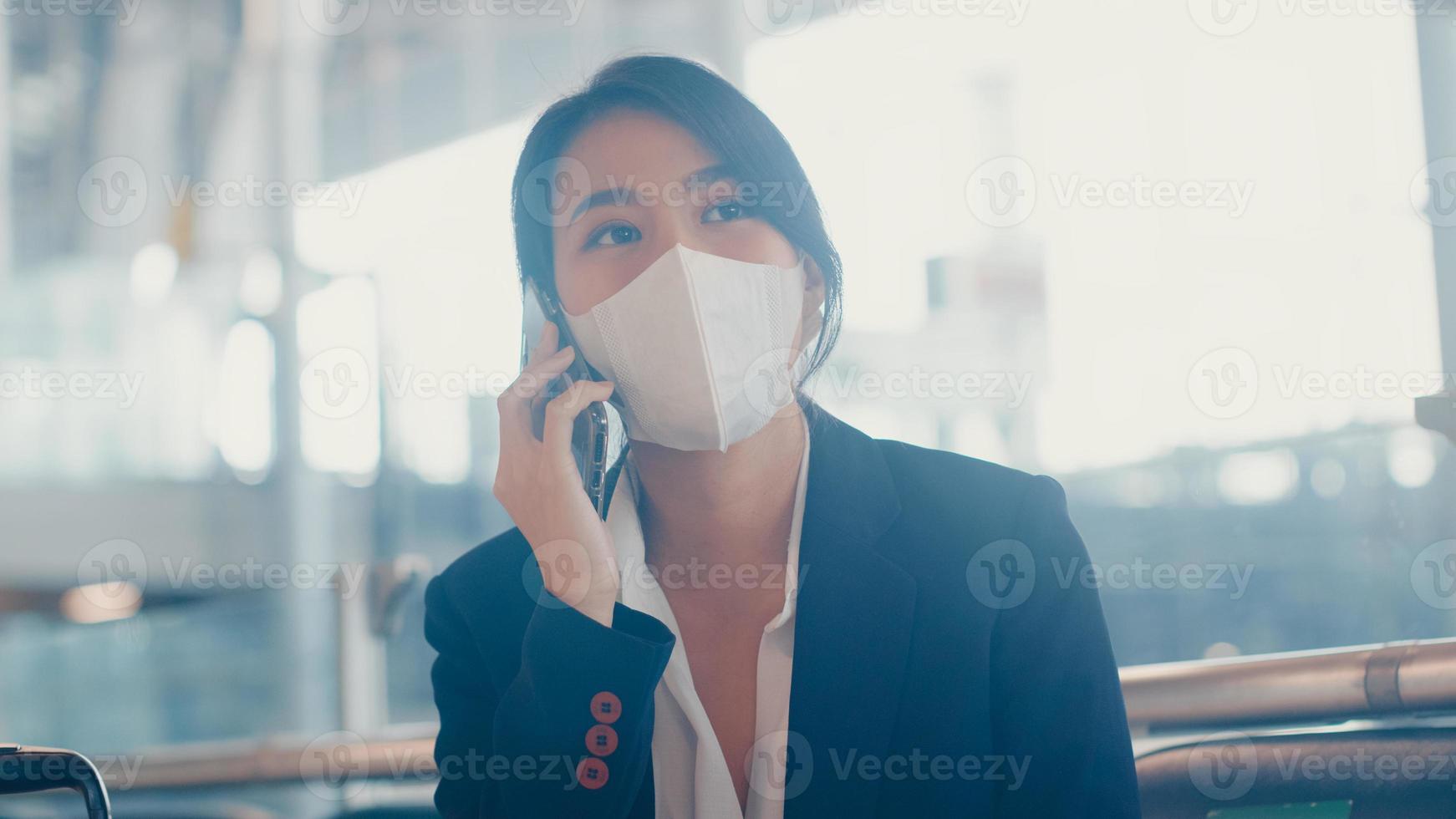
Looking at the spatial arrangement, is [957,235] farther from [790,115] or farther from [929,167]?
[790,115]

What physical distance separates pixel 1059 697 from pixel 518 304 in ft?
2.93

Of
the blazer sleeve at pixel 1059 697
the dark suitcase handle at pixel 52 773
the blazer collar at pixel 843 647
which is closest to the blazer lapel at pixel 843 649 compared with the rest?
the blazer collar at pixel 843 647

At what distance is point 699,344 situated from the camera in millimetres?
1319

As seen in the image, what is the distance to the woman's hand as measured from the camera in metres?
1.33

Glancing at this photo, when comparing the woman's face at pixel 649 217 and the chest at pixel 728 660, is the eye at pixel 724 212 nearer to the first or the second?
the woman's face at pixel 649 217

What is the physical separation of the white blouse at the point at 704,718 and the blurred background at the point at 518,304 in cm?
42

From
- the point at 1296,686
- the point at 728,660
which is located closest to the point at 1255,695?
the point at 1296,686

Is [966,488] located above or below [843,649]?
above

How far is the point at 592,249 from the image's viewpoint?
1402mm

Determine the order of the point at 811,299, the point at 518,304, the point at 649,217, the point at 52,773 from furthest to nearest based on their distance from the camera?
1. the point at 518,304
2. the point at 811,299
3. the point at 649,217
4. the point at 52,773

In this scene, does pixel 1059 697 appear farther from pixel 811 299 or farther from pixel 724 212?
pixel 724 212

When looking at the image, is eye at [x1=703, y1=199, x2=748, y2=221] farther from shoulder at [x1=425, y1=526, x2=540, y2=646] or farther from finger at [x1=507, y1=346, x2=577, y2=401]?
shoulder at [x1=425, y1=526, x2=540, y2=646]

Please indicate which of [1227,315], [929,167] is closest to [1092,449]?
[1227,315]

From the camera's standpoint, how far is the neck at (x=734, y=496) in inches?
56.3
